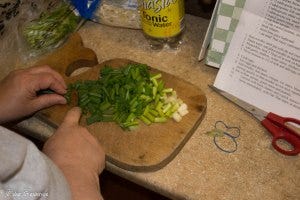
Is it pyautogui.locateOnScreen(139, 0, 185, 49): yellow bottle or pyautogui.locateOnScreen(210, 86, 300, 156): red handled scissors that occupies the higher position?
pyautogui.locateOnScreen(139, 0, 185, 49): yellow bottle

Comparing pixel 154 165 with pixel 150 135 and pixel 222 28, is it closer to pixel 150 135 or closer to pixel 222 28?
pixel 150 135

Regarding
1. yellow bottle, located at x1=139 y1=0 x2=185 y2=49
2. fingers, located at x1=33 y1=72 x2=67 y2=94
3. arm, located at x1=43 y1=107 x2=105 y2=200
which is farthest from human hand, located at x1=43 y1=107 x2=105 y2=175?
yellow bottle, located at x1=139 y1=0 x2=185 y2=49

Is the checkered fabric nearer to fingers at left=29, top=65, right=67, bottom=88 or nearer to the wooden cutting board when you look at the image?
the wooden cutting board

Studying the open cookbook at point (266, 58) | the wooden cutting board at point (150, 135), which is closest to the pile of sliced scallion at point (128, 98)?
the wooden cutting board at point (150, 135)

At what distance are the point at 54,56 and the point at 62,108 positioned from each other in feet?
0.55

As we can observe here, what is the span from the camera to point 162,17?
831 millimetres

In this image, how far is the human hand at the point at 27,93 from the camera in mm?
812

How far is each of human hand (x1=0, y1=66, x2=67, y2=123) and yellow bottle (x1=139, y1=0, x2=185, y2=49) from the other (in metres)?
0.23

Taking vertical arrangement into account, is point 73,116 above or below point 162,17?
below

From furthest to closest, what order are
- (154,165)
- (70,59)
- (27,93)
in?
(70,59) → (27,93) → (154,165)

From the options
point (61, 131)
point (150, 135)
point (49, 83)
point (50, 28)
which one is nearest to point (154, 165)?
point (150, 135)

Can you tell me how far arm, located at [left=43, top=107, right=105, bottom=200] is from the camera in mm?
671

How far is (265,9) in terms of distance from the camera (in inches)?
28.0

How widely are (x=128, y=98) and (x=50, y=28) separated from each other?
0.32 m
